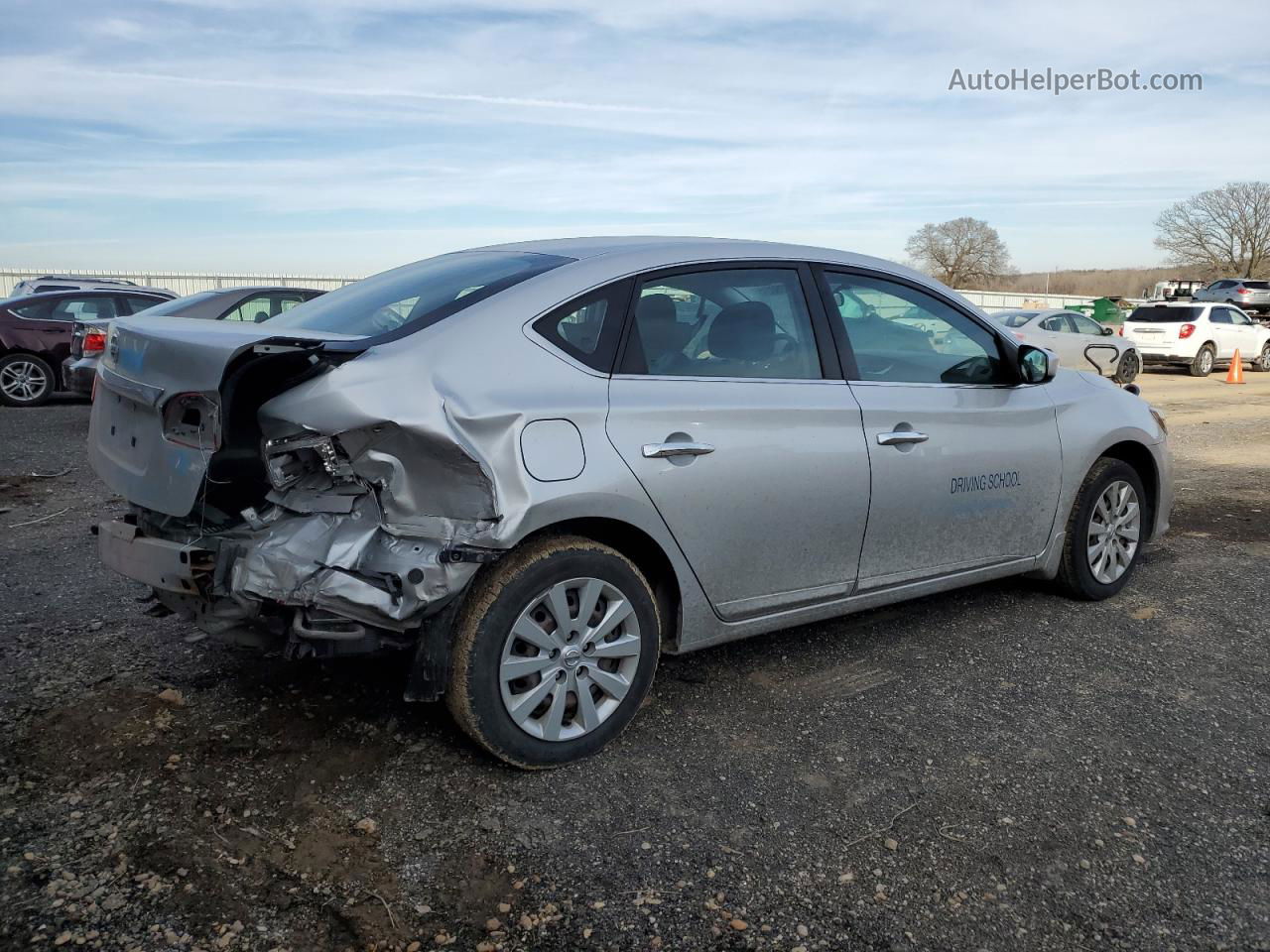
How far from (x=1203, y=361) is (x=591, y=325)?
22.6 m

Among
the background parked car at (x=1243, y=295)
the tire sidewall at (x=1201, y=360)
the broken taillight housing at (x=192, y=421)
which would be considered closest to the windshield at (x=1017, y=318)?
the tire sidewall at (x=1201, y=360)

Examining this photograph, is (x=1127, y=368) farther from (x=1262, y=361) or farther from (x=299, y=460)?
(x=299, y=460)

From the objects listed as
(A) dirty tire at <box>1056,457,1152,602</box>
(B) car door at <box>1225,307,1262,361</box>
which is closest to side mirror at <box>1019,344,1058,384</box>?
(A) dirty tire at <box>1056,457,1152,602</box>

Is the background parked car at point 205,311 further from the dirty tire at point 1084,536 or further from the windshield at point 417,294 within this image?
the dirty tire at point 1084,536

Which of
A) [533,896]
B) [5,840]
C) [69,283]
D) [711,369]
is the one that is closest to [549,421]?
[711,369]

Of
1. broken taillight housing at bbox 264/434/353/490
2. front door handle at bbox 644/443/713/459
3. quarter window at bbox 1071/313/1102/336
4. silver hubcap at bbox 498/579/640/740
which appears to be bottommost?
silver hubcap at bbox 498/579/640/740

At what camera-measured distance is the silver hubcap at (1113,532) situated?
16.4 ft

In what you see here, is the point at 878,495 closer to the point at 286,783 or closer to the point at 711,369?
the point at 711,369

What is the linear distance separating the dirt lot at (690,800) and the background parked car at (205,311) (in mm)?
2505

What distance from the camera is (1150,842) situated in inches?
115

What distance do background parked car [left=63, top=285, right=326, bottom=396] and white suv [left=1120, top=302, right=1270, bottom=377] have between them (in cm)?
1740

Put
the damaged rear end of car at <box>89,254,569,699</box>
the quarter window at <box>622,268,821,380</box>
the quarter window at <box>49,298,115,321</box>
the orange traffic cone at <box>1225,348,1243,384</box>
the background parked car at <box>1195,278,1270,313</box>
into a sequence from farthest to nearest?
the background parked car at <box>1195,278,1270,313</box> < the orange traffic cone at <box>1225,348,1243,384</box> < the quarter window at <box>49,298,115,321</box> < the quarter window at <box>622,268,821,380</box> < the damaged rear end of car at <box>89,254,569,699</box>

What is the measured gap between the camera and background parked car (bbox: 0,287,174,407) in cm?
1316

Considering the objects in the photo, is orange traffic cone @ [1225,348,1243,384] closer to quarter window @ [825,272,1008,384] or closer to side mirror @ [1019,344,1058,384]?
side mirror @ [1019,344,1058,384]
